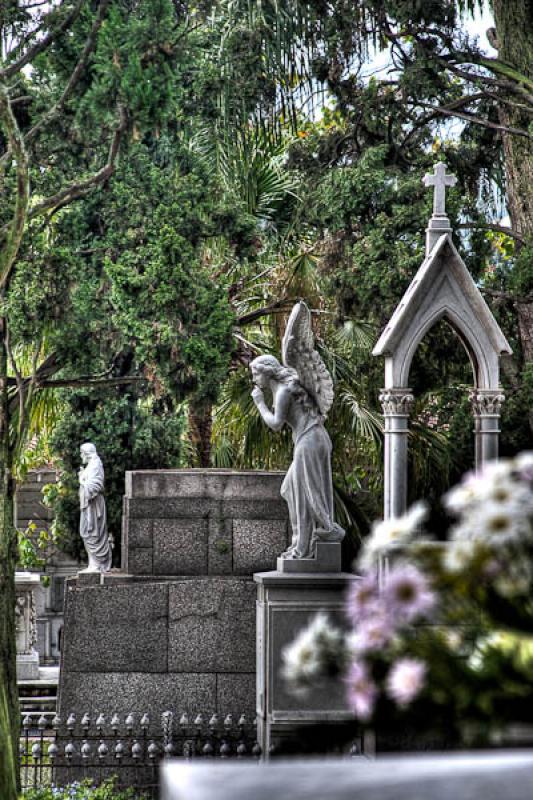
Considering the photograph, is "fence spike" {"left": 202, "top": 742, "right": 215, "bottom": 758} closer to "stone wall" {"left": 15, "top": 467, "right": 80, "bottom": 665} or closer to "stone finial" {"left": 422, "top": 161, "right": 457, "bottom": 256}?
"stone finial" {"left": 422, "top": 161, "right": 457, "bottom": 256}

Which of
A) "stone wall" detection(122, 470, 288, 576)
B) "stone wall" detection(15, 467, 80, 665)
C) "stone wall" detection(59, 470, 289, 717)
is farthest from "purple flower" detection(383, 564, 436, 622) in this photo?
"stone wall" detection(15, 467, 80, 665)

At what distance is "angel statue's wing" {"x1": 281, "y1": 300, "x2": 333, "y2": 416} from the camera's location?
10.9 m

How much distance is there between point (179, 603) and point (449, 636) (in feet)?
30.0

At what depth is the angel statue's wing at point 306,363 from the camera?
1093 cm

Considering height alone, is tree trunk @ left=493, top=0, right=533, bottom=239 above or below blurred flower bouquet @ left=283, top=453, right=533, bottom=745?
above

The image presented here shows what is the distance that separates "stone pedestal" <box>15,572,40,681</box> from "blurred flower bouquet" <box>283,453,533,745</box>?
636 inches

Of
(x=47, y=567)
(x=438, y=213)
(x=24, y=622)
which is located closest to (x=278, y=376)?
(x=438, y=213)

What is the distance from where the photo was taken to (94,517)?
640 inches

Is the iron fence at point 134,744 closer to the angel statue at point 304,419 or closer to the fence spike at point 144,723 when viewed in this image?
the fence spike at point 144,723

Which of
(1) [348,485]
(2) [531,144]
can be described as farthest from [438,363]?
(1) [348,485]

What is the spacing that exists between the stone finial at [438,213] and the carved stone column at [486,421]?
114 centimetres

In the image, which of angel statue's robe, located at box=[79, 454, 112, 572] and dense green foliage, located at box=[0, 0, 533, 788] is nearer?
dense green foliage, located at box=[0, 0, 533, 788]

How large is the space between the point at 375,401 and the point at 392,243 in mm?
2789

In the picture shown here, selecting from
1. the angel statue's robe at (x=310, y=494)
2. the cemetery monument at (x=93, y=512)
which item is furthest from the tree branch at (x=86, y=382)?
the angel statue's robe at (x=310, y=494)
